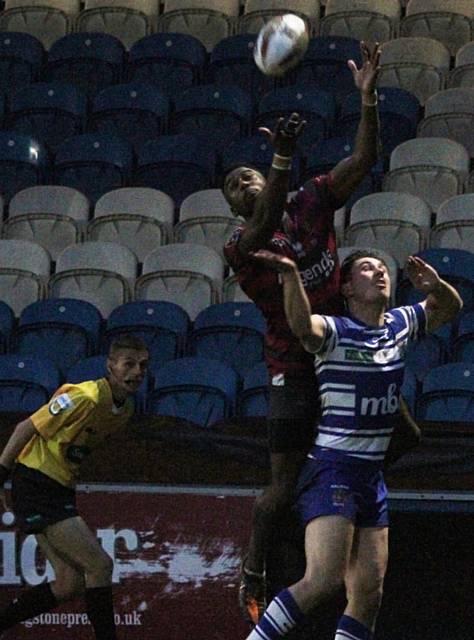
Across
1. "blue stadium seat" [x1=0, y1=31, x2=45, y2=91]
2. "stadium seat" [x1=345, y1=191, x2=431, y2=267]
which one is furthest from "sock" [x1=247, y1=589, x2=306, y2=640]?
"blue stadium seat" [x1=0, y1=31, x2=45, y2=91]

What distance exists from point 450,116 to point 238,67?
196 cm

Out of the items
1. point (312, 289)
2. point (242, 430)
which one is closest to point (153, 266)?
point (242, 430)

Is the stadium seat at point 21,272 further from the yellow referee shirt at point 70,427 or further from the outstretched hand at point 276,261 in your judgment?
the outstretched hand at point 276,261

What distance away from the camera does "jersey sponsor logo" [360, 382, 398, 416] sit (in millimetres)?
6504

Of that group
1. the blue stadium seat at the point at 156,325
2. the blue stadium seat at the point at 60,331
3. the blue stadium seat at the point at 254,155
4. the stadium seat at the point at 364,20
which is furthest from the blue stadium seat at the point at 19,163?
the stadium seat at the point at 364,20

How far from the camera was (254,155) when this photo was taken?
12188 millimetres

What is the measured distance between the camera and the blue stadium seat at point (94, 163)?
41.8ft

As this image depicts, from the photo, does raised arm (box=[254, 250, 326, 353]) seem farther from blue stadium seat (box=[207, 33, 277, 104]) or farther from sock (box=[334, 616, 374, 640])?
blue stadium seat (box=[207, 33, 277, 104])

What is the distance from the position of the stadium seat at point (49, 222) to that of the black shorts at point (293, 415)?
564 cm

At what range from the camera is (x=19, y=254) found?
1178 centimetres

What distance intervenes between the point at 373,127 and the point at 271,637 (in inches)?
76.0

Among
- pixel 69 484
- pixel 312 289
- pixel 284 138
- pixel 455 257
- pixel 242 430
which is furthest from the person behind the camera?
pixel 455 257

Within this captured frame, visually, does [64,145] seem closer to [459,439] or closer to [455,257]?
[455,257]

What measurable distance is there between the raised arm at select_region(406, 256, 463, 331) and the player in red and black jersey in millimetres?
318
